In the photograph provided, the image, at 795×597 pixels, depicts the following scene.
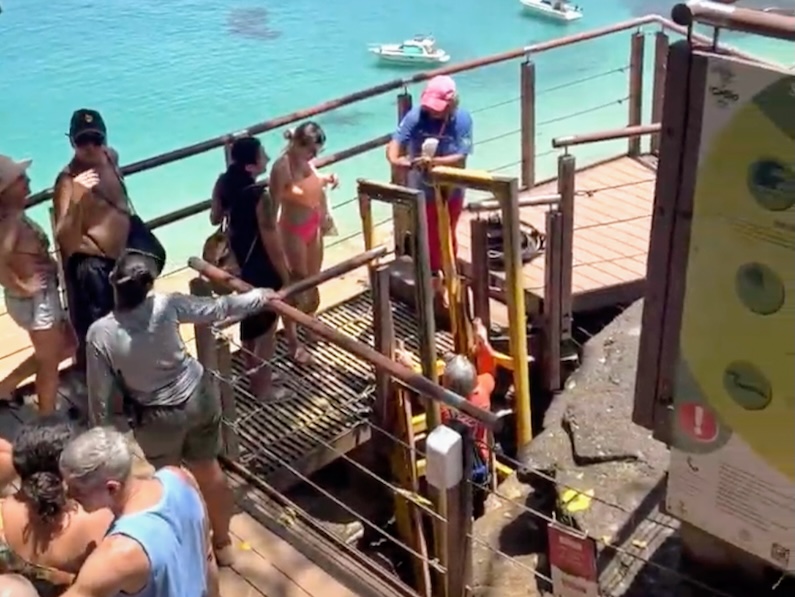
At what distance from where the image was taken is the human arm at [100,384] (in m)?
4.05

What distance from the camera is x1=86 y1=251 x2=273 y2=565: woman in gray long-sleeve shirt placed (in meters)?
3.99

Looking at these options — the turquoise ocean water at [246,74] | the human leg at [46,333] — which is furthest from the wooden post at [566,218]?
the turquoise ocean water at [246,74]

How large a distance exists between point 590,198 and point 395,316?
196cm

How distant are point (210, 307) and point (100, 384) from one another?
471 mm

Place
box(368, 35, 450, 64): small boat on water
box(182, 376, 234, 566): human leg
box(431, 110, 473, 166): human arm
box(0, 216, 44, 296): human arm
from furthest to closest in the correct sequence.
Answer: box(368, 35, 450, 64): small boat on water → box(431, 110, 473, 166): human arm → box(0, 216, 44, 296): human arm → box(182, 376, 234, 566): human leg

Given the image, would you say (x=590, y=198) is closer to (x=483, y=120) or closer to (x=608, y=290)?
(x=608, y=290)

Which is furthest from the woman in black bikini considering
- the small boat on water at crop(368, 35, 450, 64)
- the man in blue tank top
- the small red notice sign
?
the small boat on water at crop(368, 35, 450, 64)

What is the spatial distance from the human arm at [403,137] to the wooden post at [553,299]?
2.89ft

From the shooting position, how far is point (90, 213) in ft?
16.6

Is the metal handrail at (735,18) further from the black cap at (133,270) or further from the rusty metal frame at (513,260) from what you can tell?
the rusty metal frame at (513,260)

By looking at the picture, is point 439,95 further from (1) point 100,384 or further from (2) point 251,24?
(2) point 251,24

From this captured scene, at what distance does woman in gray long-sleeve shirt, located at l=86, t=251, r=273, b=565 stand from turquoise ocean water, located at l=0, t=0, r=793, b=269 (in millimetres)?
7875

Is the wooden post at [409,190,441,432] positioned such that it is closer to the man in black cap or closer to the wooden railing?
the wooden railing

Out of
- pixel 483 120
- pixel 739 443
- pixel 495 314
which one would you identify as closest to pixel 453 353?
pixel 495 314
